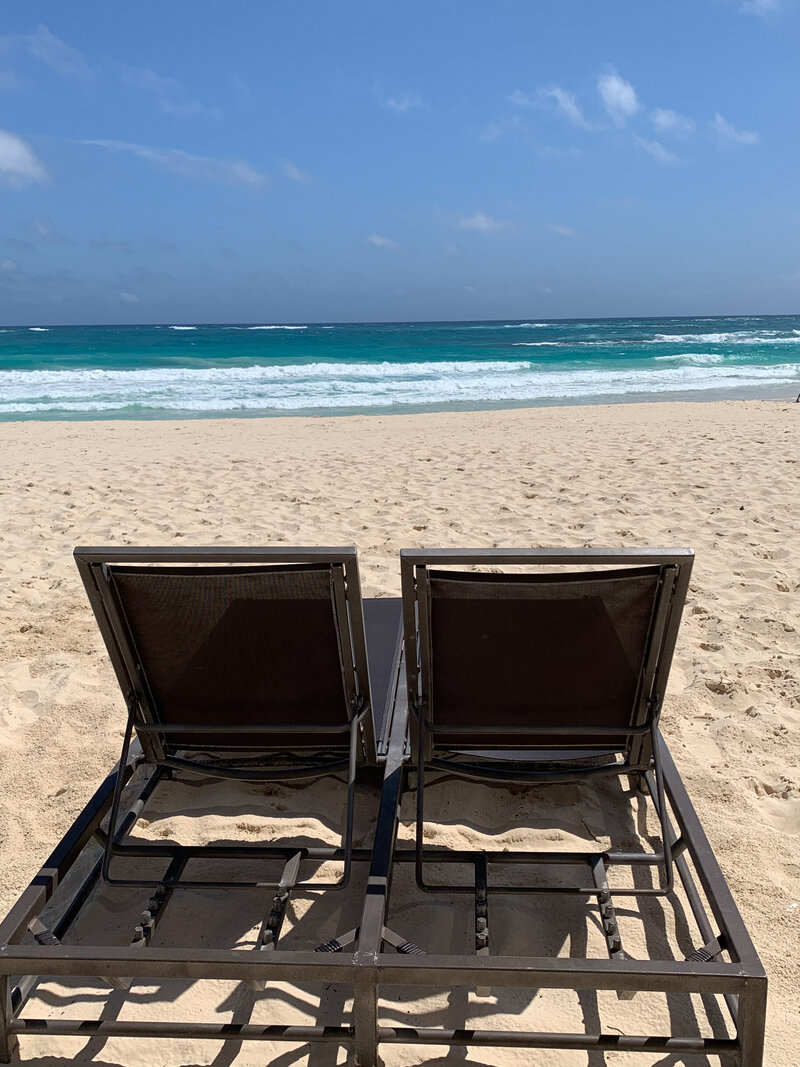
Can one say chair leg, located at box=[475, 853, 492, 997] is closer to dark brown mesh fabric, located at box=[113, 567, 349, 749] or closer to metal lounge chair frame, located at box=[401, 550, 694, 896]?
metal lounge chair frame, located at box=[401, 550, 694, 896]

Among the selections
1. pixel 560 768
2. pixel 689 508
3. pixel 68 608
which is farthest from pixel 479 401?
pixel 560 768

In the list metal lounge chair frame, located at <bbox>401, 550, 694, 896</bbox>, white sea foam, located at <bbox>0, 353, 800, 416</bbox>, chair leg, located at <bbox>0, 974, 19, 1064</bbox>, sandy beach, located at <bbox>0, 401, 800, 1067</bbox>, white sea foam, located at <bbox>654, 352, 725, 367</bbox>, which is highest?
metal lounge chair frame, located at <bbox>401, 550, 694, 896</bbox>

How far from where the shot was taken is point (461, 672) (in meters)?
2.00

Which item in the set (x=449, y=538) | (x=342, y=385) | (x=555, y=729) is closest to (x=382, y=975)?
(x=555, y=729)

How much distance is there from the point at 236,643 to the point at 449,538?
3.57m

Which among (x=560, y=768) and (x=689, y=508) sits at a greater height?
(x=560, y=768)

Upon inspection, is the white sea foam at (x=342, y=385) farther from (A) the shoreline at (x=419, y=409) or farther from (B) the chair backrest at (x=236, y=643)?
(B) the chair backrest at (x=236, y=643)

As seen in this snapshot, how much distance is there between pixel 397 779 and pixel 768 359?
33881mm

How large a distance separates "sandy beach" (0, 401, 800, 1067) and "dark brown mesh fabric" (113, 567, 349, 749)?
53 cm

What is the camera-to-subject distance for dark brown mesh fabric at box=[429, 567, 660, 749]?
Answer: 1870 mm

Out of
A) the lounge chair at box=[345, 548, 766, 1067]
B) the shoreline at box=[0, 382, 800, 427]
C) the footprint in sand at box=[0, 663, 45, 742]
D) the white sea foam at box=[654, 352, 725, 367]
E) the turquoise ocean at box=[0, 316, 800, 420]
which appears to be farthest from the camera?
the white sea foam at box=[654, 352, 725, 367]

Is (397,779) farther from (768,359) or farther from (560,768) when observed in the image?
(768,359)

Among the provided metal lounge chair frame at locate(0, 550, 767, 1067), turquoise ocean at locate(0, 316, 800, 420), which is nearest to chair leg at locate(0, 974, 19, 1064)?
metal lounge chair frame at locate(0, 550, 767, 1067)

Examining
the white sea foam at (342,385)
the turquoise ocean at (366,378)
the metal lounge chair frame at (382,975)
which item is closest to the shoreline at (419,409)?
the turquoise ocean at (366,378)
